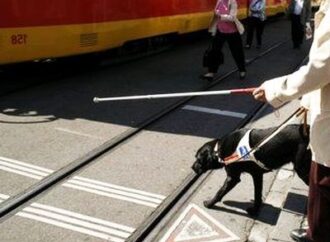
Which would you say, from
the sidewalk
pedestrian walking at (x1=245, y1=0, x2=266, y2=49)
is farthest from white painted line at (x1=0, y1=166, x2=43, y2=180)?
pedestrian walking at (x1=245, y1=0, x2=266, y2=49)

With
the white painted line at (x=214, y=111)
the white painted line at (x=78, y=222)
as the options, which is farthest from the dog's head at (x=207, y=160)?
the white painted line at (x=214, y=111)

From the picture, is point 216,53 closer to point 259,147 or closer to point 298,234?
point 259,147

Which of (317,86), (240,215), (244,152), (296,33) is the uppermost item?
(317,86)

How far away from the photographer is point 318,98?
2947 millimetres

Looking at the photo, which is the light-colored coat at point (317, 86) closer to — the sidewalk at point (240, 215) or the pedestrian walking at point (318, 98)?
the pedestrian walking at point (318, 98)

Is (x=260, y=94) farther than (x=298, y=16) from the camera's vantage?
No

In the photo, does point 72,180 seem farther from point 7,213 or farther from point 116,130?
point 116,130

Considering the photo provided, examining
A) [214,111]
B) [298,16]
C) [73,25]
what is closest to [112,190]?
[214,111]

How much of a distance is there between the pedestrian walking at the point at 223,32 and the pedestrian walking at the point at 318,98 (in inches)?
283

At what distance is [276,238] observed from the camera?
4.15m

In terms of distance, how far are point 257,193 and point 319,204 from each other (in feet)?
A: 5.53

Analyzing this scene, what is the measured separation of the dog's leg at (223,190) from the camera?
475cm

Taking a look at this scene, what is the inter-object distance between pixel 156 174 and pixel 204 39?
13.1 meters

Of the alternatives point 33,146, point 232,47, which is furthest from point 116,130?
point 232,47
